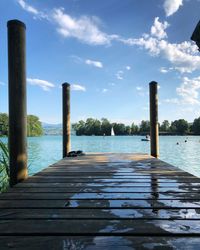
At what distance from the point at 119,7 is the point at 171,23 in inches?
339

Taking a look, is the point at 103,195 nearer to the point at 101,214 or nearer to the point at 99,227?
the point at 101,214

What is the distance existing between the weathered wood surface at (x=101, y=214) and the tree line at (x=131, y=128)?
106151 mm

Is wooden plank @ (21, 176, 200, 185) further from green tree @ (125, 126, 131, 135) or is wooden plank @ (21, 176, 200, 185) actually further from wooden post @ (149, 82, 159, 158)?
green tree @ (125, 126, 131, 135)

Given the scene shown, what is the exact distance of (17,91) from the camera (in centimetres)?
381

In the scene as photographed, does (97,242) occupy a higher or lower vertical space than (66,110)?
lower

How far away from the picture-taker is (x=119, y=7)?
15391 millimetres

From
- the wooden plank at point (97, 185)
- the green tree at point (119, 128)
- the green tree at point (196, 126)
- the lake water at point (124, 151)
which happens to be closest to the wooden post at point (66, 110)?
the lake water at point (124, 151)

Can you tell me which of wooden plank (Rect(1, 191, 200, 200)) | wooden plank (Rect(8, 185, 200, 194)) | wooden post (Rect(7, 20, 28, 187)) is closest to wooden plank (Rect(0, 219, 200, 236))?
wooden plank (Rect(1, 191, 200, 200))

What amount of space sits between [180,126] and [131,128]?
1897 centimetres

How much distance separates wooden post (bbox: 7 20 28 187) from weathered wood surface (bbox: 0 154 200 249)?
41cm

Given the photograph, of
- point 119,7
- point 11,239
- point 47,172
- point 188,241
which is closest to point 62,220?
point 11,239

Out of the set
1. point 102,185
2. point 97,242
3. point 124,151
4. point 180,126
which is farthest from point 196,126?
point 97,242

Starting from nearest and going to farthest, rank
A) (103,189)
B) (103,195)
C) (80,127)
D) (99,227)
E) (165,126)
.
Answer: (99,227) → (103,195) → (103,189) → (165,126) → (80,127)

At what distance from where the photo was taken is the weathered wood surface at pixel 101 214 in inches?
76.3
